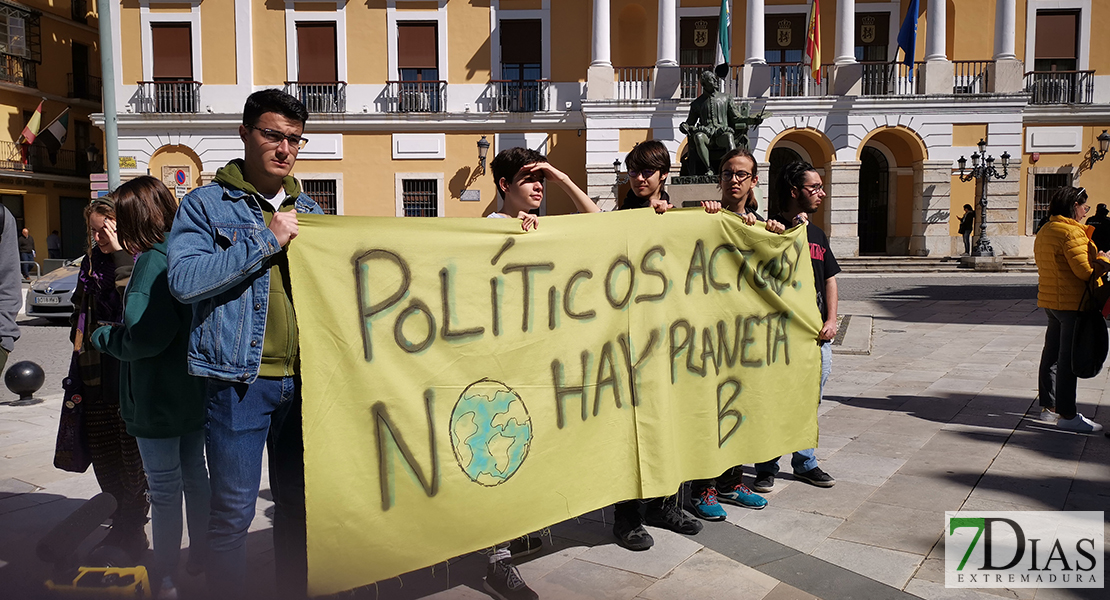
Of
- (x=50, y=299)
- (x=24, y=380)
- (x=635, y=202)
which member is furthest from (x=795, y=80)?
(x=24, y=380)

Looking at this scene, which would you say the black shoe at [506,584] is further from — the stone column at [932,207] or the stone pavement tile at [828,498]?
the stone column at [932,207]

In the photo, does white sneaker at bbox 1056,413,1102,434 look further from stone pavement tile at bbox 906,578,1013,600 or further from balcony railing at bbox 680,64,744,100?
balcony railing at bbox 680,64,744,100

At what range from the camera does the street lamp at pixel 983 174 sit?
22.2 m

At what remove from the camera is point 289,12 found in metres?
24.4

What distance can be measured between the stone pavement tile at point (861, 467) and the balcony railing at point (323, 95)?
22736mm

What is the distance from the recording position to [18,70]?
3144 cm

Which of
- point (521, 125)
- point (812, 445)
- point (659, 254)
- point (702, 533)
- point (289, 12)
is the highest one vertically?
point (289, 12)

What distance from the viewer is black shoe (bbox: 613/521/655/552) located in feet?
11.4

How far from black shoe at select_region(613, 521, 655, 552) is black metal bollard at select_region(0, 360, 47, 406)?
19.7 ft

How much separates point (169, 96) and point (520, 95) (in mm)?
11542

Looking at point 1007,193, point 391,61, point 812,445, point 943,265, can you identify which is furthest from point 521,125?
point 812,445

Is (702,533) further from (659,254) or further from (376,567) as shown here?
(376,567)

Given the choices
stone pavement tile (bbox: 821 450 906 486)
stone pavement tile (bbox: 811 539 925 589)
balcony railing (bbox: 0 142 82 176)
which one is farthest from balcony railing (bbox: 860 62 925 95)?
balcony railing (bbox: 0 142 82 176)

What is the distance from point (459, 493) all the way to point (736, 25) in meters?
25.6
